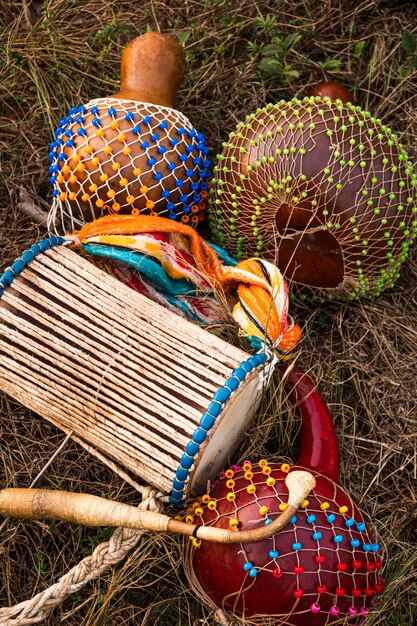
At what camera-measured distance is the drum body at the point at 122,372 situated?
7.14 feet

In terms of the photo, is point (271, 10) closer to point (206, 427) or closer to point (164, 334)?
point (164, 334)

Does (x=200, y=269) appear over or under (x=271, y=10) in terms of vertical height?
under

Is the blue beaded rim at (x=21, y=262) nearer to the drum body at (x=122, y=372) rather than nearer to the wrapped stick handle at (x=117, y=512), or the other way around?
the drum body at (x=122, y=372)

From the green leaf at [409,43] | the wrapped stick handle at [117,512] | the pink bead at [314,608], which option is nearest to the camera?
the wrapped stick handle at [117,512]

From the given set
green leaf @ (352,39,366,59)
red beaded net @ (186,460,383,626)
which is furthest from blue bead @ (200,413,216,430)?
green leaf @ (352,39,366,59)

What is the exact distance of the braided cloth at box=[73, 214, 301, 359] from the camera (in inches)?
96.6

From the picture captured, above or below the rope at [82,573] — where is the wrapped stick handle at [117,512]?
above

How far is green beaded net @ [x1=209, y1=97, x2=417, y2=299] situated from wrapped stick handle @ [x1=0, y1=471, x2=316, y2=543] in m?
0.91

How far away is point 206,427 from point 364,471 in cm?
89

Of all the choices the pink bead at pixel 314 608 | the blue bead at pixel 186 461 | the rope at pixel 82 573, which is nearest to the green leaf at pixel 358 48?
the blue bead at pixel 186 461

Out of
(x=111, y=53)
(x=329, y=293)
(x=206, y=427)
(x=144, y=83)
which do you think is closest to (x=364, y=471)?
(x=329, y=293)

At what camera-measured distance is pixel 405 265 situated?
3047mm

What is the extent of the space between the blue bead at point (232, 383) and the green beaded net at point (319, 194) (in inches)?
25.1

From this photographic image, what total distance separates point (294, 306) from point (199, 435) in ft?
3.41
